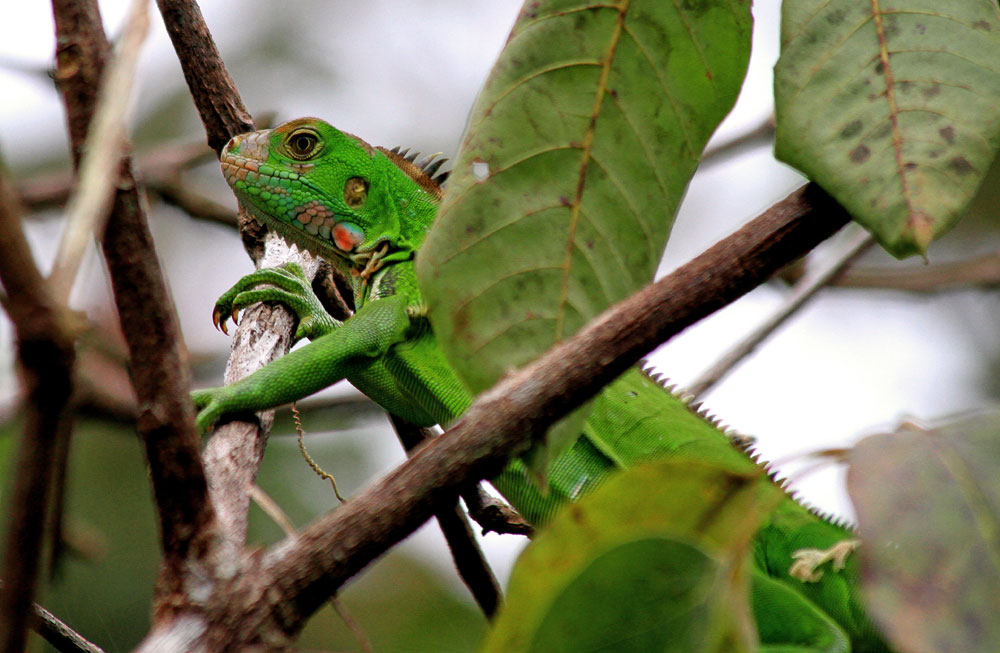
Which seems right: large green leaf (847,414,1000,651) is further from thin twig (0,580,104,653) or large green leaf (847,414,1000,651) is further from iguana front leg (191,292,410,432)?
iguana front leg (191,292,410,432)

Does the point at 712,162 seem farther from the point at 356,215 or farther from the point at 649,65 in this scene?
the point at 649,65

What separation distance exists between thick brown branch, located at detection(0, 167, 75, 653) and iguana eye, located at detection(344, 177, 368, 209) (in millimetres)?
2739

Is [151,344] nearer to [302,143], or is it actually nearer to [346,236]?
[346,236]

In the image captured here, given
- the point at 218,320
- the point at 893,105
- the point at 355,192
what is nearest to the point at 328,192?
the point at 355,192

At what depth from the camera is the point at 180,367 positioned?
3.35 ft

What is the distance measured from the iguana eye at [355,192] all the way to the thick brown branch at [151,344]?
247cm

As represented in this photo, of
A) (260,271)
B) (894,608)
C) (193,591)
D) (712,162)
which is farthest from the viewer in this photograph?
(712,162)

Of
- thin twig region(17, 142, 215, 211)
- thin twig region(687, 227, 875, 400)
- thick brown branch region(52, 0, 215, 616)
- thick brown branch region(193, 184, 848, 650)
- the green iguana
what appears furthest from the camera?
thin twig region(17, 142, 215, 211)

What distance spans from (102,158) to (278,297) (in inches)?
79.2

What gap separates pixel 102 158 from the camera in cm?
82

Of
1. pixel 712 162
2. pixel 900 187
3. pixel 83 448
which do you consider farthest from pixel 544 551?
pixel 83 448

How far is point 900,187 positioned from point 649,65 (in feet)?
1.28

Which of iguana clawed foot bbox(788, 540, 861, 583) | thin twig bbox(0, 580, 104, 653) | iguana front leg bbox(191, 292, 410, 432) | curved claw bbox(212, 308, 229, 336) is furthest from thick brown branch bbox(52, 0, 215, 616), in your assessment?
curved claw bbox(212, 308, 229, 336)

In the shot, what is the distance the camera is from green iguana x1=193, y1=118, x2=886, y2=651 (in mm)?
2433
